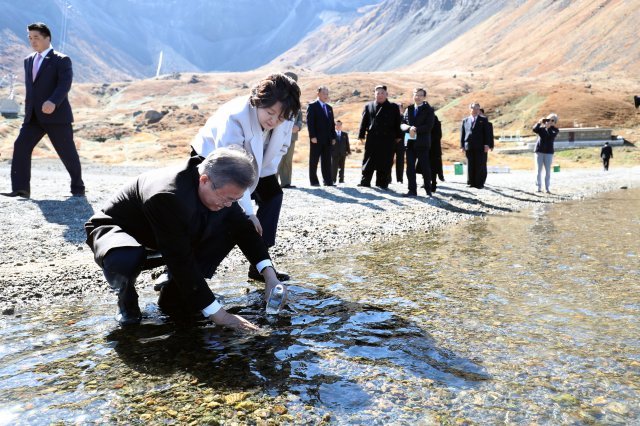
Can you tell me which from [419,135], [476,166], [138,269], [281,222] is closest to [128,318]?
[138,269]

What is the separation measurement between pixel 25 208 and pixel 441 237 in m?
4.86

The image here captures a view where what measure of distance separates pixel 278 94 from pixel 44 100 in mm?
4979

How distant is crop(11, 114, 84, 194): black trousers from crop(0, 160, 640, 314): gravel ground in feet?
1.10

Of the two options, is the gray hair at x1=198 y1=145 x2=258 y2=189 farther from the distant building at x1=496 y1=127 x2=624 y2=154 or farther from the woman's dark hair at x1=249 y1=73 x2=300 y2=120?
the distant building at x1=496 y1=127 x2=624 y2=154

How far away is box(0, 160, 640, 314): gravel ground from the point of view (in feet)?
15.2

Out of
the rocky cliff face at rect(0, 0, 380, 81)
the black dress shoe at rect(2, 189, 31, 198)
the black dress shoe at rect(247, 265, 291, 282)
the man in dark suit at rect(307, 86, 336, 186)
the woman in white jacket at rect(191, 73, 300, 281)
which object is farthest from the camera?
the rocky cliff face at rect(0, 0, 380, 81)

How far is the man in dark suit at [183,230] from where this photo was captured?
3082 mm

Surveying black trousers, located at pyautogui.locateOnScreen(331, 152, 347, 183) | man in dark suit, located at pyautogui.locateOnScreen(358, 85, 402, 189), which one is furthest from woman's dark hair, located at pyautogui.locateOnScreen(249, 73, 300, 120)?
black trousers, located at pyautogui.locateOnScreen(331, 152, 347, 183)

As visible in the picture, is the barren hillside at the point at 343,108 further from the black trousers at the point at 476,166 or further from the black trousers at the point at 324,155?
the black trousers at the point at 324,155

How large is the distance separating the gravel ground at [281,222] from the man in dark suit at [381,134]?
1.70ft

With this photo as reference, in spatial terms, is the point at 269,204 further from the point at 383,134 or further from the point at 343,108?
the point at 343,108

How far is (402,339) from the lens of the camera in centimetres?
352

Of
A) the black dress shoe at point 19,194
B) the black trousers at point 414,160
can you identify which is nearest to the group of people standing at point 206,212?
the black dress shoe at point 19,194

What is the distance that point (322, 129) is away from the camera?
11906mm
